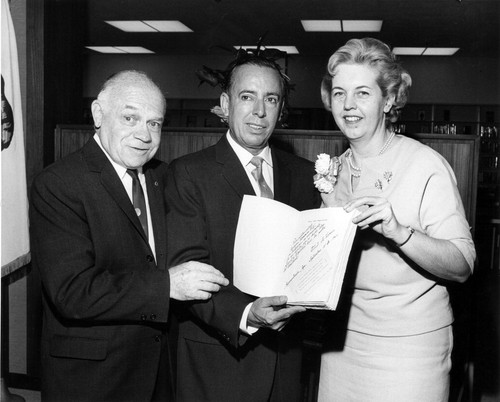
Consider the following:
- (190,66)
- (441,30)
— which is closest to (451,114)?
(441,30)

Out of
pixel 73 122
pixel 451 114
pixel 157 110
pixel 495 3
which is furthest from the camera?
pixel 451 114

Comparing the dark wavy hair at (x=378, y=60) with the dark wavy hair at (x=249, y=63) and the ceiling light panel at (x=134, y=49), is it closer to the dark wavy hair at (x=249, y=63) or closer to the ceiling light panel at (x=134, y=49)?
the dark wavy hair at (x=249, y=63)

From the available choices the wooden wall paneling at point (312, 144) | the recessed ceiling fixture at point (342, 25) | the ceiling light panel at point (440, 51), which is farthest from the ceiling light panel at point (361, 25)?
the wooden wall paneling at point (312, 144)

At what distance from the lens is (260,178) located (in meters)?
2.00

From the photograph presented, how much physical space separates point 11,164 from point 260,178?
1.18m

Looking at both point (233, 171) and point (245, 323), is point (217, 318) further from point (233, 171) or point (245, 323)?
point (233, 171)

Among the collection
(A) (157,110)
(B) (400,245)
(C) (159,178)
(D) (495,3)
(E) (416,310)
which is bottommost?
(E) (416,310)

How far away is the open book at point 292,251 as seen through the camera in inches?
58.4

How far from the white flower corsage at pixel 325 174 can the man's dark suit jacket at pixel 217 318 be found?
24 centimetres

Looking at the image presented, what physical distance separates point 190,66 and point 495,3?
7.54m

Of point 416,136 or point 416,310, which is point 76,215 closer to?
point 416,310

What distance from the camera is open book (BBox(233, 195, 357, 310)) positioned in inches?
58.4

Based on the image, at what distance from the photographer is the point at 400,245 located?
158 centimetres

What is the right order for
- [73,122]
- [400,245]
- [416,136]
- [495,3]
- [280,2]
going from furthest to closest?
[280,2], [495,3], [73,122], [416,136], [400,245]
